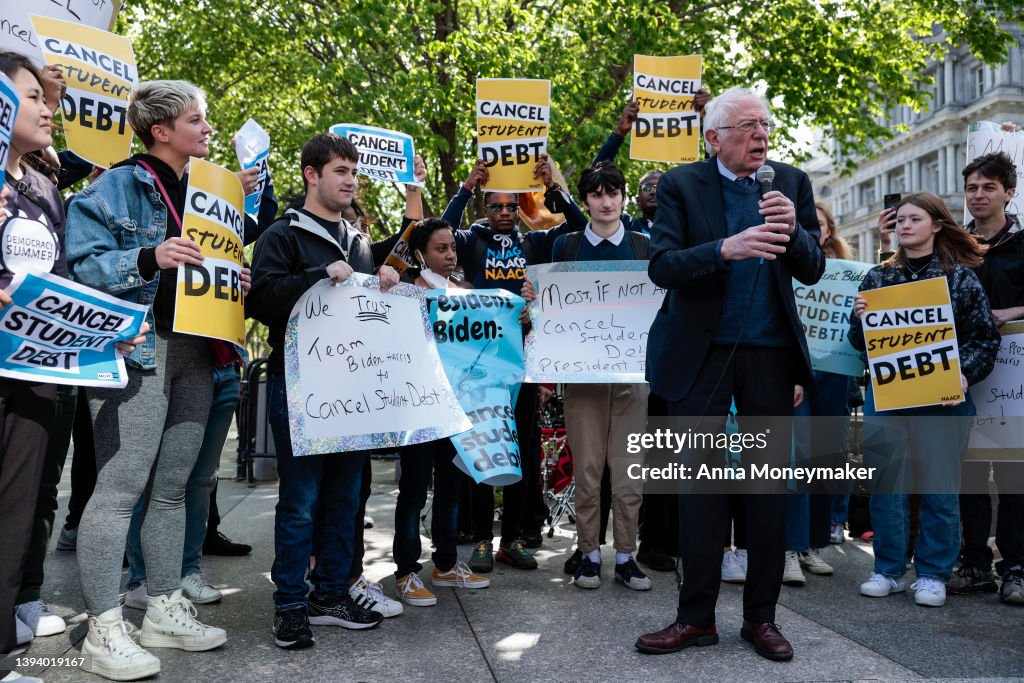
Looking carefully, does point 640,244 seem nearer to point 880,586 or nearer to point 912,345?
point 912,345

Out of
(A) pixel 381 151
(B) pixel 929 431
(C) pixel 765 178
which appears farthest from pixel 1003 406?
(A) pixel 381 151

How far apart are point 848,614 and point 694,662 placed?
4.07 ft

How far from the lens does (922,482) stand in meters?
4.85

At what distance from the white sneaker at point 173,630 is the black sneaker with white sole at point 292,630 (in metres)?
0.22

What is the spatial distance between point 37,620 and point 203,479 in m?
0.92

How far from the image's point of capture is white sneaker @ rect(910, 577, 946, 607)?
457cm

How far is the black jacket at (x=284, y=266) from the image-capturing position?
150 inches

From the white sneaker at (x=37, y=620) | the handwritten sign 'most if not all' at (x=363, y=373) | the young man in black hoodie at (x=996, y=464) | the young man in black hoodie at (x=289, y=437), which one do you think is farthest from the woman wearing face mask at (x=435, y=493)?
the young man in black hoodie at (x=996, y=464)

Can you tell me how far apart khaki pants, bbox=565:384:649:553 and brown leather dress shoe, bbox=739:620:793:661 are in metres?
1.30

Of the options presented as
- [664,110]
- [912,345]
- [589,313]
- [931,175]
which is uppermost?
[931,175]

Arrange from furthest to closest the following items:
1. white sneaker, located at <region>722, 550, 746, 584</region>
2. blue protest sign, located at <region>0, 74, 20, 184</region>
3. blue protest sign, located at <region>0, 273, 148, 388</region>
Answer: white sneaker, located at <region>722, 550, 746, 584</region>
blue protest sign, located at <region>0, 273, 148, 388</region>
blue protest sign, located at <region>0, 74, 20, 184</region>

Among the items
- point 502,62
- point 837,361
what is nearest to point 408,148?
point 837,361

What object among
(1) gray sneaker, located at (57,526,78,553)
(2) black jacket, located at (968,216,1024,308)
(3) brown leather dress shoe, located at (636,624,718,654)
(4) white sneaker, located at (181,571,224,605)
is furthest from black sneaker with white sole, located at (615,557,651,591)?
(1) gray sneaker, located at (57,526,78,553)

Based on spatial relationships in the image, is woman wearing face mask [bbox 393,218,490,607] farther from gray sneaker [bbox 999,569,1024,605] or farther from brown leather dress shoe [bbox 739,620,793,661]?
gray sneaker [bbox 999,569,1024,605]
